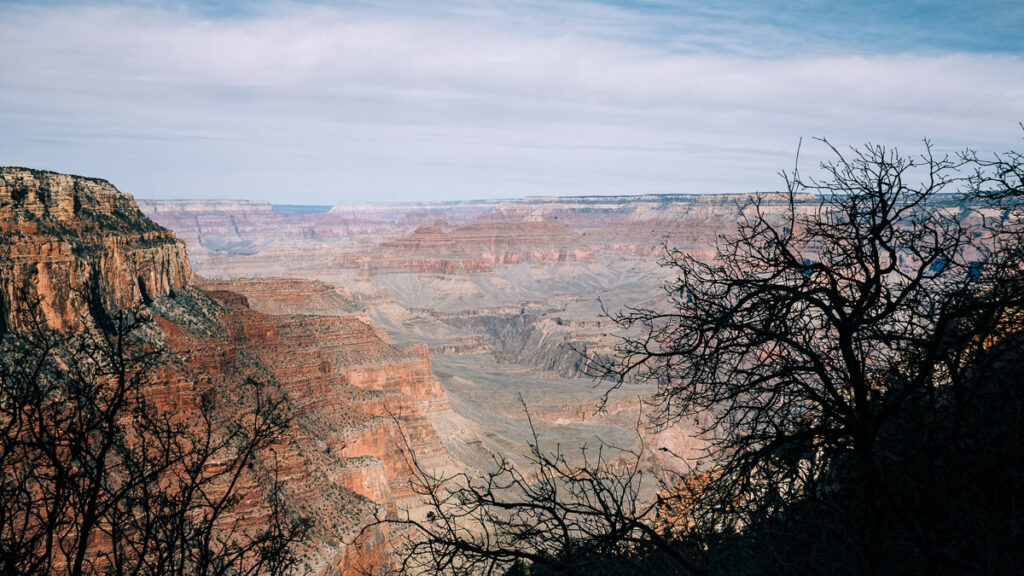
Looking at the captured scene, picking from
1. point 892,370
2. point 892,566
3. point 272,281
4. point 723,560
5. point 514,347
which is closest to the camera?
point 892,566

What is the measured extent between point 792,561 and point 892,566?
753mm

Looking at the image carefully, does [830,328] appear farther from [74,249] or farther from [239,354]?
[239,354]

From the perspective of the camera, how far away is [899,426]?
5.67 metres

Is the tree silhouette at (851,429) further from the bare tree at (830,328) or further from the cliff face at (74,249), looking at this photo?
the cliff face at (74,249)

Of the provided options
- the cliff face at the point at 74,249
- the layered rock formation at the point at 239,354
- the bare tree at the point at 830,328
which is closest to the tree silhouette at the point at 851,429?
the bare tree at the point at 830,328

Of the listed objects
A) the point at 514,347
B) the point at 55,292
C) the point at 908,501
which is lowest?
the point at 514,347

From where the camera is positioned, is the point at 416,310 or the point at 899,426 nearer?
the point at 899,426

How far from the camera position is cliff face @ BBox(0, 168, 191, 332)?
28016mm

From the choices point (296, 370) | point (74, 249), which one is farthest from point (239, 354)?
point (74, 249)

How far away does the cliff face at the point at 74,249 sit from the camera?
2802 centimetres

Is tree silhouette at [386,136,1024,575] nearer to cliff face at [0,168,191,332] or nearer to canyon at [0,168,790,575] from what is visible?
canyon at [0,168,790,575]

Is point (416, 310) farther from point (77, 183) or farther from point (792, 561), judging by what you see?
point (792, 561)

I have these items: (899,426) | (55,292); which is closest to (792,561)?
(899,426)

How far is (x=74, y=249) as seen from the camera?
107 ft
